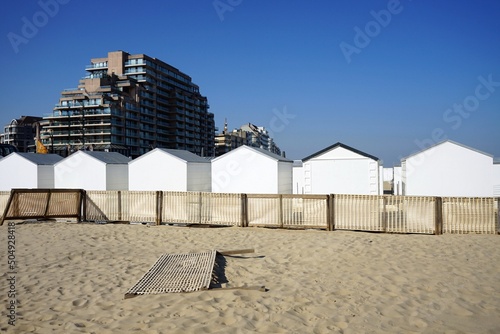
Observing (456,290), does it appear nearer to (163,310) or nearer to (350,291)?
(350,291)

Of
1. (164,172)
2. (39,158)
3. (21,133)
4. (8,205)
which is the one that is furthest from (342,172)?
(21,133)

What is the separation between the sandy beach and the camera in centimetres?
573

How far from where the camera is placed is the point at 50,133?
244ft

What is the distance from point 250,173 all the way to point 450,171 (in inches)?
380

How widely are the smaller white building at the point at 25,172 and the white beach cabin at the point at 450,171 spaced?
68.3 ft

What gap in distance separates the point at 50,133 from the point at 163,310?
78.4 metres

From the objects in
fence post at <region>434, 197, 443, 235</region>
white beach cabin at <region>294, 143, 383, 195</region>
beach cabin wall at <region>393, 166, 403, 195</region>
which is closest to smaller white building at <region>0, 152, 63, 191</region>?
white beach cabin at <region>294, 143, 383, 195</region>

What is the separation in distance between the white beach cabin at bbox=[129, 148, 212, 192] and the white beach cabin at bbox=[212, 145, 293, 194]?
1.54m

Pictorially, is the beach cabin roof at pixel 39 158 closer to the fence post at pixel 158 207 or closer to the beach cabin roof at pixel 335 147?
the fence post at pixel 158 207

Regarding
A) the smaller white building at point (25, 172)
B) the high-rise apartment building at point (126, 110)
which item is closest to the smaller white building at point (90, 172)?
the smaller white building at point (25, 172)

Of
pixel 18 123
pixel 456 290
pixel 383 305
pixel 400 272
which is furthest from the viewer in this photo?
pixel 18 123

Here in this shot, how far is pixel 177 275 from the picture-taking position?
789 centimetres

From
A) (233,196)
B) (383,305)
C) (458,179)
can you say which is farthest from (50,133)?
(383,305)

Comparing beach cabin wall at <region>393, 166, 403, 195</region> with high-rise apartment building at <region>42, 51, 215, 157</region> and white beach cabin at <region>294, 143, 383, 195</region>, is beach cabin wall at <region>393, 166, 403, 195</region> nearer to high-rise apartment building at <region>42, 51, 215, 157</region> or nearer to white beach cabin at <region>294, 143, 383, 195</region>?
white beach cabin at <region>294, 143, 383, 195</region>
